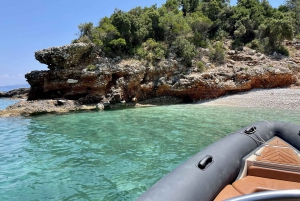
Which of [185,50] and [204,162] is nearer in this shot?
[204,162]

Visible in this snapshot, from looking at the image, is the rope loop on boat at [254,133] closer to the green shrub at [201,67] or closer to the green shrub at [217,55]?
the green shrub at [201,67]

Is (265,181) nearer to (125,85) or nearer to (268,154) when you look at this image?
(268,154)

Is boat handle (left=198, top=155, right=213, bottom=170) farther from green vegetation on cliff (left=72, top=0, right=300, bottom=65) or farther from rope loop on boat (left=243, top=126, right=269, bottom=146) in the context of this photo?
green vegetation on cliff (left=72, top=0, right=300, bottom=65)

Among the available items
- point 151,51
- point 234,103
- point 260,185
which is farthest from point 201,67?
point 260,185

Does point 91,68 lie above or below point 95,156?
above

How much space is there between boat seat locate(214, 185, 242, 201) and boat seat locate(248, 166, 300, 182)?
61 cm

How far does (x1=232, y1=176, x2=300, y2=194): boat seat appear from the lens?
293cm

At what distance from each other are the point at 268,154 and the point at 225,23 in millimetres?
29573

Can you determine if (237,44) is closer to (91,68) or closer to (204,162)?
(91,68)

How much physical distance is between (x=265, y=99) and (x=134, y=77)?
11300mm

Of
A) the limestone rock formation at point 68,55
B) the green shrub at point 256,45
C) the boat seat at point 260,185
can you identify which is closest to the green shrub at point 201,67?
the green shrub at point 256,45

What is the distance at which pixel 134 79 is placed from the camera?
67.1ft

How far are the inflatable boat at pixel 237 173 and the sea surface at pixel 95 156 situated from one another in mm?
1918

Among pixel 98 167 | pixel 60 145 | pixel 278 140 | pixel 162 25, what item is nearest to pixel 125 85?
pixel 162 25
